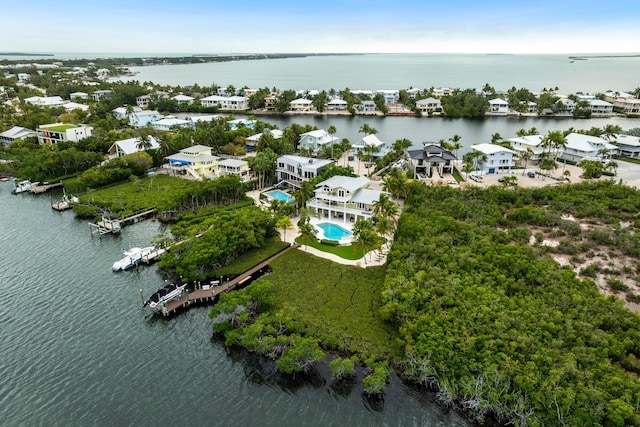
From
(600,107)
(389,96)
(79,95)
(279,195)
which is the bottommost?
(279,195)

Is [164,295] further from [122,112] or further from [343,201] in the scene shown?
[122,112]

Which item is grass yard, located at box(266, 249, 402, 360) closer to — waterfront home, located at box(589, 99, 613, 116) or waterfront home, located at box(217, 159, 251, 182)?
waterfront home, located at box(217, 159, 251, 182)

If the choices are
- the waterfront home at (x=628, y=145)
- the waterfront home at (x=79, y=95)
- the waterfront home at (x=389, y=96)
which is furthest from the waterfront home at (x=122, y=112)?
the waterfront home at (x=628, y=145)

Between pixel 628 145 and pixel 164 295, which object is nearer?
pixel 164 295

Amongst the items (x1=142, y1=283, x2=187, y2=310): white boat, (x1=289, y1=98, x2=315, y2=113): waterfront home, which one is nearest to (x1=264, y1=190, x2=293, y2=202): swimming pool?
(x1=142, y1=283, x2=187, y2=310): white boat

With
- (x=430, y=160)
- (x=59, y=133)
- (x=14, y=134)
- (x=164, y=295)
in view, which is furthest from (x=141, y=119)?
(x=164, y=295)

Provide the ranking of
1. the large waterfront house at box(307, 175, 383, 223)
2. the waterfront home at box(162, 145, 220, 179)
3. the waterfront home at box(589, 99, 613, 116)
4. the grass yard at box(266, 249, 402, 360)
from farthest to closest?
the waterfront home at box(589, 99, 613, 116) < the waterfront home at box(162, 145, 220, 179) < the large waterfront house at box(307, 175, 383, 223) < the grass yard at box(266, 249, 402, 360)

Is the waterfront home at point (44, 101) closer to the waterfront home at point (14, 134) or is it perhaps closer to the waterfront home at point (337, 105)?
the waterfront home at point (14, 134)
